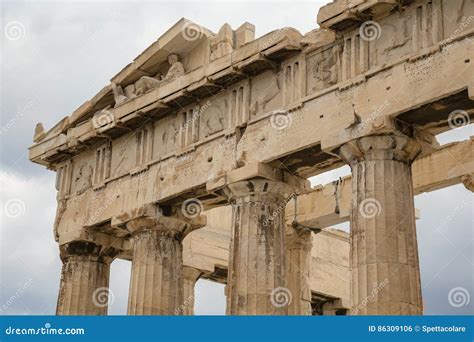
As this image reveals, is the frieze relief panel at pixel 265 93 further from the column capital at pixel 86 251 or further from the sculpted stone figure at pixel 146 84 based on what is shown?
the column capital at pixel 86 251

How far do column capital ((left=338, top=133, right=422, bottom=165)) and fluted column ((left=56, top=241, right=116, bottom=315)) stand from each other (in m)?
9.51

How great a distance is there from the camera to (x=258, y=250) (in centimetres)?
2005

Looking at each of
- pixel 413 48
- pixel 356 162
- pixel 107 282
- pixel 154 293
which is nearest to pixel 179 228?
pixel 154 293

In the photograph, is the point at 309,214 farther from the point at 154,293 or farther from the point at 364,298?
the point at 364,298

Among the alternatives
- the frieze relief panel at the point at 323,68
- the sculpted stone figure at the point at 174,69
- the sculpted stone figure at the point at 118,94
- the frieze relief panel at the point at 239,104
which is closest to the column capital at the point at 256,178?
the frieze relief panel at the point at 239,104
